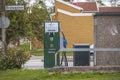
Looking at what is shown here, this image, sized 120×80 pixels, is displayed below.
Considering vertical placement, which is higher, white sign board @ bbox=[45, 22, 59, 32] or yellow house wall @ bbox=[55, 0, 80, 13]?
yellow house wall @ bbox=[55, 0, 80, 13]

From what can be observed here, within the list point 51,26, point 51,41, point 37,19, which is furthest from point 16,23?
point 51,26

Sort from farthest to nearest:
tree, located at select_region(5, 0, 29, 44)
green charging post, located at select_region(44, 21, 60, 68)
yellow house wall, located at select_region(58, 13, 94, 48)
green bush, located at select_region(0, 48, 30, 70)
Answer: yellow house wall, located at select_region(58, 13, 94, 48), tree, located at select_region(5, 0, 29, 44), green charging post, located at select_region(44, 21, 60, 68), green bush, located at select_region(0, 48, 30, 70)

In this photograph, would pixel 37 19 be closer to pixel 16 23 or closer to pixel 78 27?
pixel 78 27

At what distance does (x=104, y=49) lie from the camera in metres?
17.1

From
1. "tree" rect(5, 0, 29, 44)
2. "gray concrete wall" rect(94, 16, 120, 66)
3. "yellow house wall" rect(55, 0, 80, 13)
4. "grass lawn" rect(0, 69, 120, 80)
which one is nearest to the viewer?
"grass lawn" rect(0, 69, 120, 80)

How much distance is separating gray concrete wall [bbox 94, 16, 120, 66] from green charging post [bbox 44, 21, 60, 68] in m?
1.84

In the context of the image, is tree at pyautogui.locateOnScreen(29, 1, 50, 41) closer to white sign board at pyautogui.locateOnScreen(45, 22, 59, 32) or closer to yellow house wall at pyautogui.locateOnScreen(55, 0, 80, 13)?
yellow house wall at pyautogui.locateOnScreen(55, 0, 80, 13)

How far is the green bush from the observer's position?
1805 centimetres

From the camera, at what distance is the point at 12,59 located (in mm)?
18000

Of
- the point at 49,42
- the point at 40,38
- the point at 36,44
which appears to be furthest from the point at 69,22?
the point at 49,42

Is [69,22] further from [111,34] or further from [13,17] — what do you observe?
[111,34]

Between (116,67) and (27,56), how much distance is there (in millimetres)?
4356

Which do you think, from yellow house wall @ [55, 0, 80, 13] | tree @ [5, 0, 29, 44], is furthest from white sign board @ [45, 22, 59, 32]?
yellow house wall @ [55, 0, 80, 13]

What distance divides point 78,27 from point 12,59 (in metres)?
33.7
